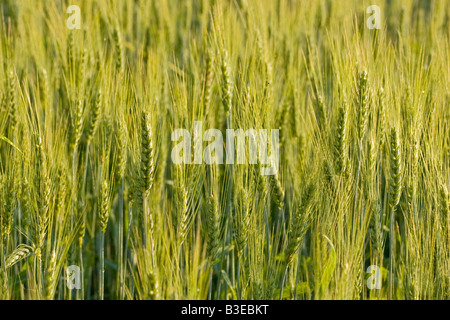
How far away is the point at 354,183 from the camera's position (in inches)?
81.3

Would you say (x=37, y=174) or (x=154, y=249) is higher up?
(x=37, y=174)

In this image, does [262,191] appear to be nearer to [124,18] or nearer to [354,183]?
[354,183]

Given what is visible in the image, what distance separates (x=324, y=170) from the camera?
200 cm

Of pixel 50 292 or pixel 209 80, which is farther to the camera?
pixel 209 80

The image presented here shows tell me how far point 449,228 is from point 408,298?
284 mm

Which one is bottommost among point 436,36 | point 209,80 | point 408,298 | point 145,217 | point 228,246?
point 408,298

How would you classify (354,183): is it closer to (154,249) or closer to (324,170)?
(324,170)

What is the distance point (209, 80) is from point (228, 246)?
0.70m

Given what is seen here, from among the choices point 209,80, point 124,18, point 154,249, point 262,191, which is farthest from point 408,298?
point 124,18

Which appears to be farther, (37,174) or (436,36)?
(436,36)
